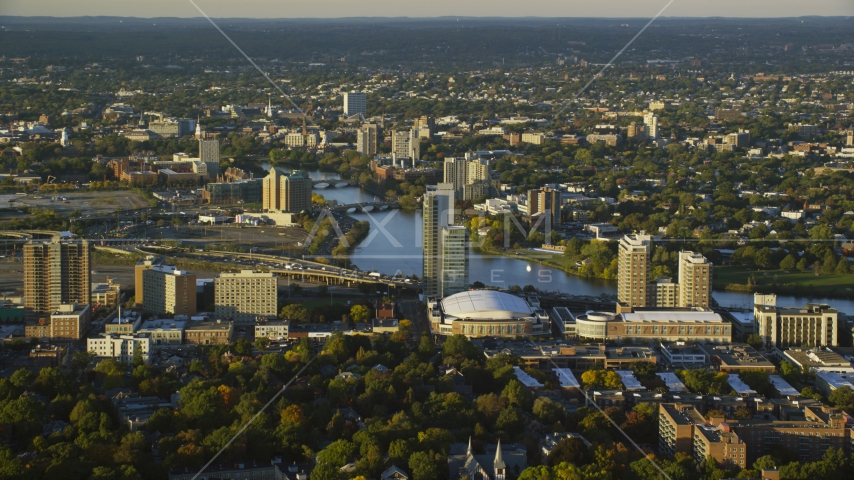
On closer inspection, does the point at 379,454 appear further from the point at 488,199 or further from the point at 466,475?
the point at 488,199

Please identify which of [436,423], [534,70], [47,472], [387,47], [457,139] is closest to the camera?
[47,472]

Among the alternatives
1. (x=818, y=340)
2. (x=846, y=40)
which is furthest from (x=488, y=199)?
(x=846, y=40)

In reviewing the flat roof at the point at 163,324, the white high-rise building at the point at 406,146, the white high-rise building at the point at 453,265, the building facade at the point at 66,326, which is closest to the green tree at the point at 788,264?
the white high-rise building at the point at 453,265

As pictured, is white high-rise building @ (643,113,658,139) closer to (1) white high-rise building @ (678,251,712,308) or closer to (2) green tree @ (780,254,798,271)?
(2) green tree @ (780,254,798,271)

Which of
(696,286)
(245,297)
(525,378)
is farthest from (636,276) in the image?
(245,297)

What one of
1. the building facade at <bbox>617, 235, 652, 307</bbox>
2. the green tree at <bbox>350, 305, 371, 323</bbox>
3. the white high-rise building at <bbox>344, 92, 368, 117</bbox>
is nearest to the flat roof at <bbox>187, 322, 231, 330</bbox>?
the green tree at <bbox>350, 305, 371, 323</bbox>

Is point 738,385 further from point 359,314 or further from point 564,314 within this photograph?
point 359,314
